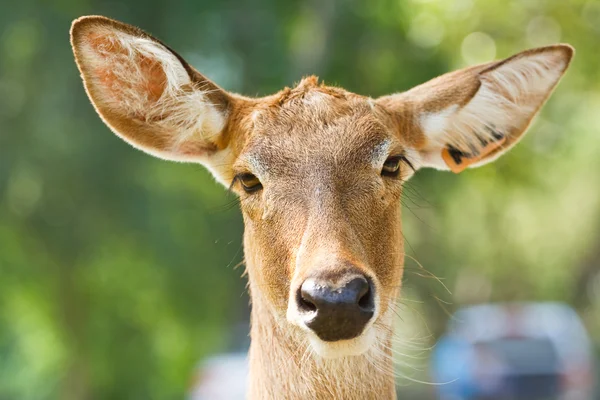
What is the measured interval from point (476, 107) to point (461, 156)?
11.9 inches

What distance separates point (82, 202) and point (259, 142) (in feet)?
50.8

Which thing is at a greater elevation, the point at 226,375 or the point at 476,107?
the point at 226,375

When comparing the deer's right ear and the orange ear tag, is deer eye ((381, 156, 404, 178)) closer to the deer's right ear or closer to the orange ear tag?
the orange ear tag

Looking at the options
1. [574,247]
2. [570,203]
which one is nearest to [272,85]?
[570,203]

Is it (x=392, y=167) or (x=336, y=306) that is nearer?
(x=336, y=306)

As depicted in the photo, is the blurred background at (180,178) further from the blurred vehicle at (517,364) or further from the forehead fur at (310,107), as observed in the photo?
the forehead fur at (310,107)

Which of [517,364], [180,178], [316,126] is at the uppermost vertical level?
[180,178]

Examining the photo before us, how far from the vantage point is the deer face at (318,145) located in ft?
13.2

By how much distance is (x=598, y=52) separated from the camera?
2005 centimetres

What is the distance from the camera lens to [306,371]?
4473mm

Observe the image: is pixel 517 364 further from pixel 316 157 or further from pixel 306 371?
pixel 316 157

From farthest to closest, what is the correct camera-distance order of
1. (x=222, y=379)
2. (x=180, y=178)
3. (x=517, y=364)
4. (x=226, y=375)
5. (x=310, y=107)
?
(x=180, y=178) < (x=517, y=364) < (x=226, y=375) < (x=222, y=379) < (x=310, y=107)

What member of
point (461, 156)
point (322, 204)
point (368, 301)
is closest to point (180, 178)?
point (461, 156)

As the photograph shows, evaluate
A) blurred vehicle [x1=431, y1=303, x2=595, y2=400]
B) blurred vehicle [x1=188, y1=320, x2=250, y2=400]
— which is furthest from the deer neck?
blurred vehicle [x1=431, y1=303, x2=595, y2=400]
